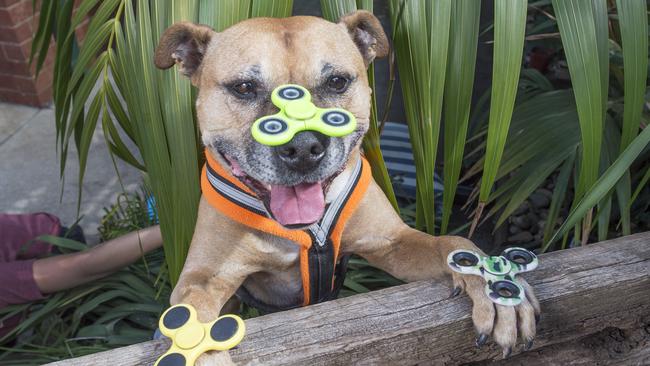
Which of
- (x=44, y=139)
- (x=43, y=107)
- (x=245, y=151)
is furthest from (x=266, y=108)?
(x=43, y=107)

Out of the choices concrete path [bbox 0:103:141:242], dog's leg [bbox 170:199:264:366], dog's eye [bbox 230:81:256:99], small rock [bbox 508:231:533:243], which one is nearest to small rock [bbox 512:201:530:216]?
small rock [bbox 508:231:533:243]

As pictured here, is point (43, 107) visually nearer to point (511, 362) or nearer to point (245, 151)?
point (245, 151)

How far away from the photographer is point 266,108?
167 centimetres

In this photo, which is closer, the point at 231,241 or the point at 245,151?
the point at 245,151

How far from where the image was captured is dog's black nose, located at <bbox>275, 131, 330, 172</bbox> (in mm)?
1456

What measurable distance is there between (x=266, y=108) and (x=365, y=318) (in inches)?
23.3

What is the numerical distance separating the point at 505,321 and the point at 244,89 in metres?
0.88

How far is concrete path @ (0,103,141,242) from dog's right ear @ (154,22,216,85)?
1910mm

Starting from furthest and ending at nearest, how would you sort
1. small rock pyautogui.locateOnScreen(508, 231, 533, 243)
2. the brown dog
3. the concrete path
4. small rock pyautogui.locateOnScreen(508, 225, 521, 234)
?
the concrete path < small rock pyautogui.locateOnScreen(508, 225, 521, 234) < small rock pyautogui.locateOnScreen(508, 231, 533, 243) < the brown dog

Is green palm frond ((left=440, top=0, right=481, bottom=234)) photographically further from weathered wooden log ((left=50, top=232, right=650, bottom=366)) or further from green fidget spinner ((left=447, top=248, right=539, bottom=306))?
weathered wooden log ((left=50, top=232, right=650, bottom=366))

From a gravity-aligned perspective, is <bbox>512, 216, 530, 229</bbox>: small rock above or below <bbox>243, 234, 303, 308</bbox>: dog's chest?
below

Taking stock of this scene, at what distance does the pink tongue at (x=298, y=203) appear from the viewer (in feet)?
5.15

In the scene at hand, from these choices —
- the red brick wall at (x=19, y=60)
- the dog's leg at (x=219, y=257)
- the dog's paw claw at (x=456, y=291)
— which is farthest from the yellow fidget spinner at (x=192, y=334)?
the red brick wall at (x=19, y=60)

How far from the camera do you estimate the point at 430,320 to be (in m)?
1.54
